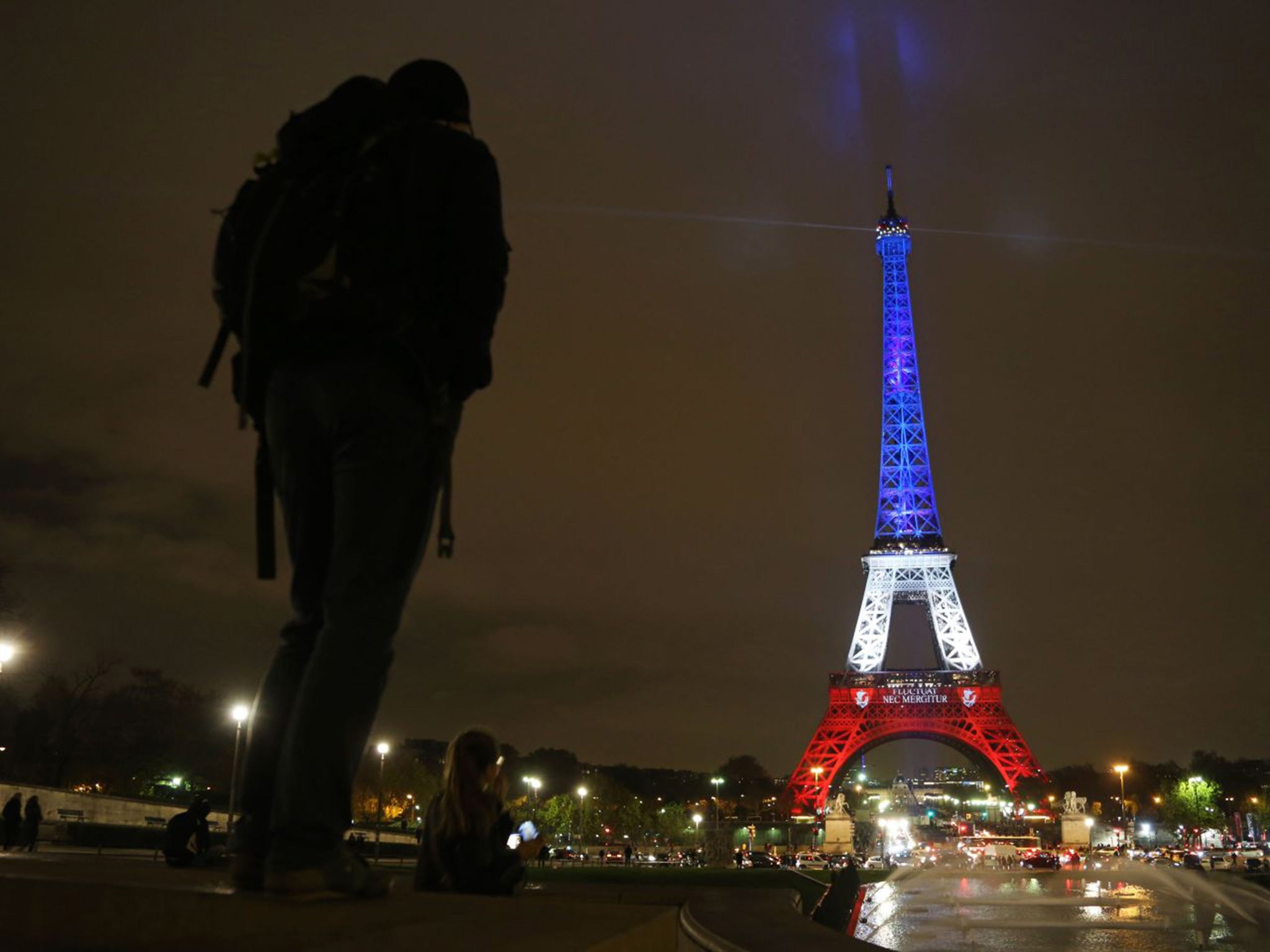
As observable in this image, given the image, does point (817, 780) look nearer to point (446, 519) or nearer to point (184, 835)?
point (184, 835)

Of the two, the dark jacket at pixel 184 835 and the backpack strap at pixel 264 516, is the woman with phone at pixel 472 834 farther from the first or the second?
the dark jacket at pixel 184 835

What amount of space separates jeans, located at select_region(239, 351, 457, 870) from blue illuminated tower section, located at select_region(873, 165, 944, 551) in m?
89.6

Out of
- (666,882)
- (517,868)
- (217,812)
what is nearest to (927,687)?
(217,812)

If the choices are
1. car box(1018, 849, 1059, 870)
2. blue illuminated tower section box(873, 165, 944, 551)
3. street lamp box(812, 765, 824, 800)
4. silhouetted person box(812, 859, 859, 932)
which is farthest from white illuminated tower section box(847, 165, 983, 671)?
silhouetted person box(812, 859, 859, 932)

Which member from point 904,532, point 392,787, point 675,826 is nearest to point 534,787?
point 392,787

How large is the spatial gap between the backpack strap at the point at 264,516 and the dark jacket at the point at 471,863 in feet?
4.63

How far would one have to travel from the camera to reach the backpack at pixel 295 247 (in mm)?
3646

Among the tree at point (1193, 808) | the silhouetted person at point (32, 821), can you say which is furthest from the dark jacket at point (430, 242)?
the tree at point (1193, 808)

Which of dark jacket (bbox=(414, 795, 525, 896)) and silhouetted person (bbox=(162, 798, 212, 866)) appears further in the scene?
silhouetted person (bbox=(162, 798, 212, 866))

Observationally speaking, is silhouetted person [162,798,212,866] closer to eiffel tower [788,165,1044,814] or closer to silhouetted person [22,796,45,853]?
silhouetted person [22,796,45,853]

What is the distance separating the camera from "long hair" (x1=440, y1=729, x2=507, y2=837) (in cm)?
452

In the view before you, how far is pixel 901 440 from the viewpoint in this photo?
97812 mm

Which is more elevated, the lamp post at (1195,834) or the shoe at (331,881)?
the shoe at (331,881)

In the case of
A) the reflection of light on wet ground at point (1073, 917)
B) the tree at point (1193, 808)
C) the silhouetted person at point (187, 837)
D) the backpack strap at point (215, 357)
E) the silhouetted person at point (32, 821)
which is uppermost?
the backpack strap at point (215, 357)
